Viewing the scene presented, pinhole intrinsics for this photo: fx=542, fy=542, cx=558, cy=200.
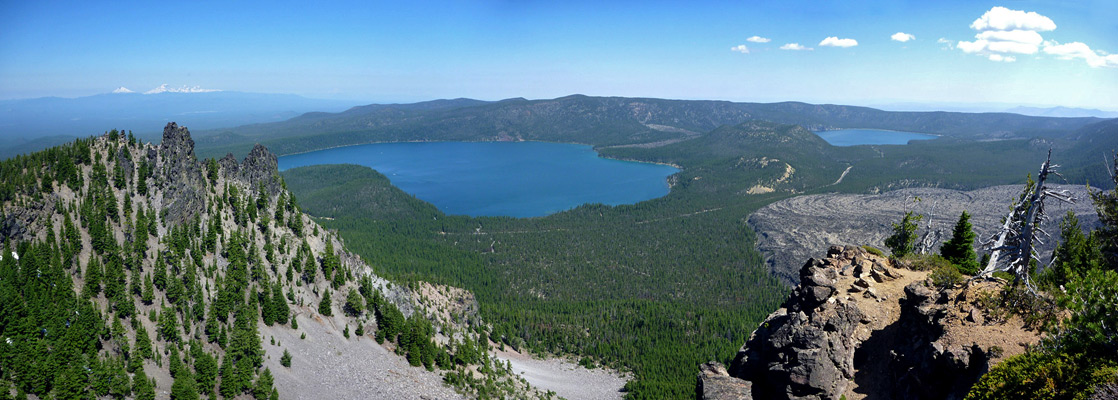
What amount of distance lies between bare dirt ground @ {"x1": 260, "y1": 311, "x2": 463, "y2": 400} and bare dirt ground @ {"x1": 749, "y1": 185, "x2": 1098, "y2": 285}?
9476 centimetres

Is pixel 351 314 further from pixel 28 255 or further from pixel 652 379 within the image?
pixel 652 379

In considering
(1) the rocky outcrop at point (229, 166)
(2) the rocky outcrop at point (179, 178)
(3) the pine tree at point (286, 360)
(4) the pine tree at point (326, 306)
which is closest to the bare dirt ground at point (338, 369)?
(3) the pine tree at point (286, 360)

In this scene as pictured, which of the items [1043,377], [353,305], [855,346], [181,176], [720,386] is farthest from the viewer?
[353,305]

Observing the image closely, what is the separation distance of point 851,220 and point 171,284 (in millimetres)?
171131

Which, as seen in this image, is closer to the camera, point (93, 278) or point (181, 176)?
point (93, 278)

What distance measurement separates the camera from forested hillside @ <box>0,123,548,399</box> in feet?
136

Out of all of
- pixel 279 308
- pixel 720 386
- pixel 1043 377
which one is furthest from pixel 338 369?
pixel 1043 377

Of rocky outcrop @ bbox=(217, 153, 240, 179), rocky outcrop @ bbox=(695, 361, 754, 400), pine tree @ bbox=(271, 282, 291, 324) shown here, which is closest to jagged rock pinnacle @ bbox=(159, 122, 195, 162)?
rocky outcrop @ bbox=(217, 153, 240, 179)

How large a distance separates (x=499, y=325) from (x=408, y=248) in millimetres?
55919

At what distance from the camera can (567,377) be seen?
271ft

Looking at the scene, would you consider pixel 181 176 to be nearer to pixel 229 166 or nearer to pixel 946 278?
pixel 229 166

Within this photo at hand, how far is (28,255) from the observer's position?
4550 centimetres

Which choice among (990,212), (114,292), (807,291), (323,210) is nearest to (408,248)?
(323,210)

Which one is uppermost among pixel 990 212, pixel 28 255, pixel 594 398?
pixel 28 255
